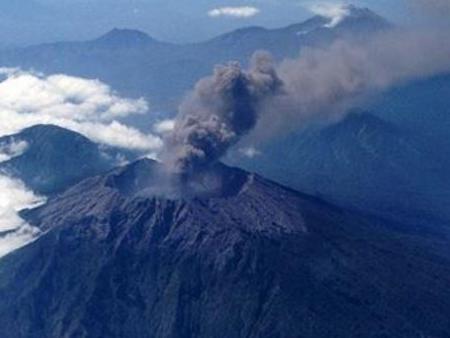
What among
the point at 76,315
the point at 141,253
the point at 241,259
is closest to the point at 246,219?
the point at 241,259

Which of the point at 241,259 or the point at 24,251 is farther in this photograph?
the point at 24,251

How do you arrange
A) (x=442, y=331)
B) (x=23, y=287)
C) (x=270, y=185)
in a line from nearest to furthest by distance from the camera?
(x=442, y=331), (x=23, y=287), (x=270, y=185)

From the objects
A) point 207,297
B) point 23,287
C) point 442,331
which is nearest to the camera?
point 442,331

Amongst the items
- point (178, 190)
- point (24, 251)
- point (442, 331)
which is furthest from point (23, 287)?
point (442, 331)

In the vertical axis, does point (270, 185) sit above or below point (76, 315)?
above

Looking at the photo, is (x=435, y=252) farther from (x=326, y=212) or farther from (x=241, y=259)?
(x=241, y=259)

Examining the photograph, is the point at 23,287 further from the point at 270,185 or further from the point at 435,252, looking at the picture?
the point at 435,252
